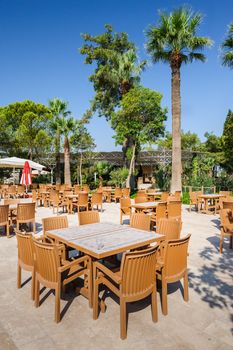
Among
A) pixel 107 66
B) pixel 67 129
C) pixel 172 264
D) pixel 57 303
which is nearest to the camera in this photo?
pixel 57 303

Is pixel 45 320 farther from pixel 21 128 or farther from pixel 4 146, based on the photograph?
pixel 4 146

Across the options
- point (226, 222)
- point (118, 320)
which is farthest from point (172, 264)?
point (226, 222)

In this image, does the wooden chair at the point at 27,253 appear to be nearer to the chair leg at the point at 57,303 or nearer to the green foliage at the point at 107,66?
the chair leg at the point at 57,303

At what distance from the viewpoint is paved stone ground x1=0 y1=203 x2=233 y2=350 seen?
8.07 ft

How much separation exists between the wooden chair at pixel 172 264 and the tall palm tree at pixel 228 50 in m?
12.1

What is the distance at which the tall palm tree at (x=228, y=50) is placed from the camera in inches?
477

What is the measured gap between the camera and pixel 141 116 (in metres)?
16.7

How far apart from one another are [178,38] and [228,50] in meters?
2.54

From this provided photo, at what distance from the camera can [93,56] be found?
22.6m

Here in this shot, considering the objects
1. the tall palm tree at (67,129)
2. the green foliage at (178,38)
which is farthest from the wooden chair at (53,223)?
the tall palm tree at (67,129)

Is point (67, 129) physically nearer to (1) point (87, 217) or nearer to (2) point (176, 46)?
(2) point (176, 46)

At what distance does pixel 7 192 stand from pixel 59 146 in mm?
9100

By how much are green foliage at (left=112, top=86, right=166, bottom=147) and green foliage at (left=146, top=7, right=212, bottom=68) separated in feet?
9.50

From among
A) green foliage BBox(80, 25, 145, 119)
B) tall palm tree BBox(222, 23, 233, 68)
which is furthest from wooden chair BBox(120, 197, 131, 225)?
green foliage BBox(80, 25, 145, 119)
